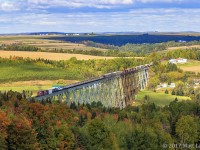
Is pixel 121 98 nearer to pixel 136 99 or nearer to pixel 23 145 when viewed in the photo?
pixel 136 99

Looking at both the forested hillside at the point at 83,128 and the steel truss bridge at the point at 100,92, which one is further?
the steel truss bridge at the point at 100,92

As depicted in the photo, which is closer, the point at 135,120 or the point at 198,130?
the point at 198,130

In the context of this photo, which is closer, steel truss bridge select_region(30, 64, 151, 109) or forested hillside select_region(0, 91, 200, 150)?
forested hillside select_region(0, 91, 200, 150)

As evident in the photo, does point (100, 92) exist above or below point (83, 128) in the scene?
below

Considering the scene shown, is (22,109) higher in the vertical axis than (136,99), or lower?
higher

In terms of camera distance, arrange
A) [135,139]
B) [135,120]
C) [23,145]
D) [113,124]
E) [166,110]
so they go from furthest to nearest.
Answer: [166,110] < [135,120] < [113,124] < [135,139] < [23,145]

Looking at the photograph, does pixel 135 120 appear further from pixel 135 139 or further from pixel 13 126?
pixel 13 126

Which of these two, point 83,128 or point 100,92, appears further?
point 100,92

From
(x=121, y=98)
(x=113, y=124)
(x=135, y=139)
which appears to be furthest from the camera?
(x=121, y=98)

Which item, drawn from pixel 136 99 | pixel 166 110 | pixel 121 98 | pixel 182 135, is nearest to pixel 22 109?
pixel 182 135
